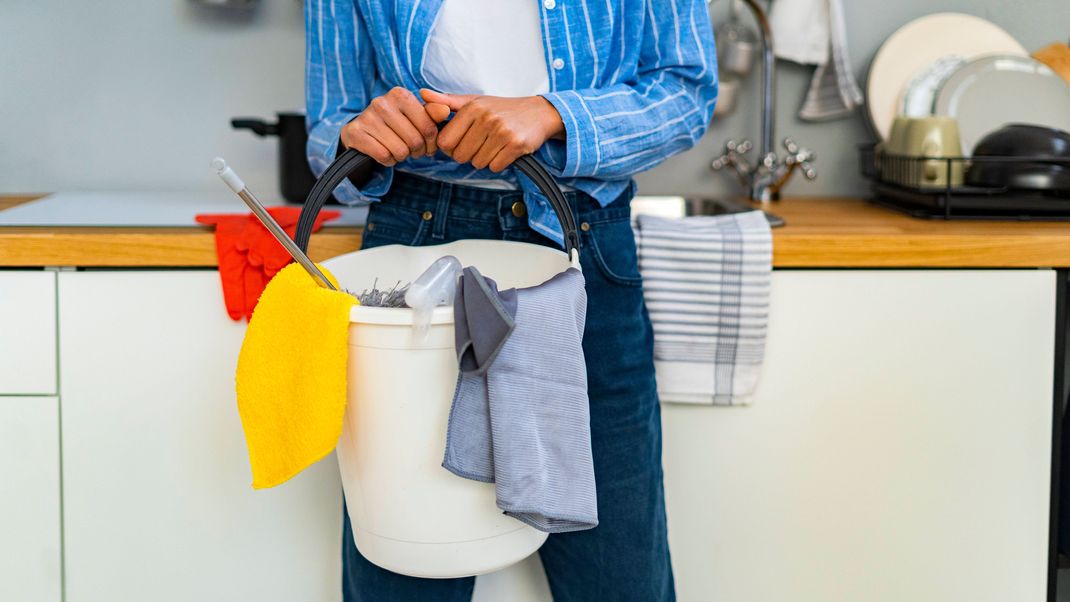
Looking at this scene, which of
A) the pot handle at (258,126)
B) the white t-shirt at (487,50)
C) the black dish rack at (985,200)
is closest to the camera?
the white t-shirt at (487,50)

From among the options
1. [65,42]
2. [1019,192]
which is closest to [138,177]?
Answer: [65,42]

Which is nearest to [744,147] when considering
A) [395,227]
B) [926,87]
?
[926,87]

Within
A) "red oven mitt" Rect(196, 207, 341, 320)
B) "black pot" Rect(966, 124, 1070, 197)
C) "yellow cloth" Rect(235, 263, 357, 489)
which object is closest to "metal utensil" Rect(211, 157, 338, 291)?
"yellow cloth" Rect(235, 263, 357, 489)

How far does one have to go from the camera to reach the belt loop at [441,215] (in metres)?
1.09

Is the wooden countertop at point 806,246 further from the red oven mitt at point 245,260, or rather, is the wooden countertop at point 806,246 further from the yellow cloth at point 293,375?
the yellow cloth at point 293,375

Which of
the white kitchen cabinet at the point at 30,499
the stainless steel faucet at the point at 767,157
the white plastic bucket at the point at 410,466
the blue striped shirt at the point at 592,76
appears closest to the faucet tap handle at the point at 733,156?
the stainless steel faucet at the point at 767,157

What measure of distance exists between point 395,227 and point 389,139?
6.9 inches

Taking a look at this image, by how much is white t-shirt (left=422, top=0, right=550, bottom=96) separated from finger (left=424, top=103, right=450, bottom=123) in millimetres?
136

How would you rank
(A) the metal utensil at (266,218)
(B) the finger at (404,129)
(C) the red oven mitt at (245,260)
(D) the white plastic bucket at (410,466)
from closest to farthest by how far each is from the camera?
(A) the metal utensil at (266,218), (D) the white plastic bucket at (410,466), (B) the finger at (404,129), (C) the red oven mitt at (245,260)

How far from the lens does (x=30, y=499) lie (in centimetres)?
131

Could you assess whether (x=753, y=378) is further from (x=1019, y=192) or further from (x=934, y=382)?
(x=1019, y=192)

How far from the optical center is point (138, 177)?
1779mm

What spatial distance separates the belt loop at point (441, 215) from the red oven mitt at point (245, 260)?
0.24 m

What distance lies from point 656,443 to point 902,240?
1.44 feet
